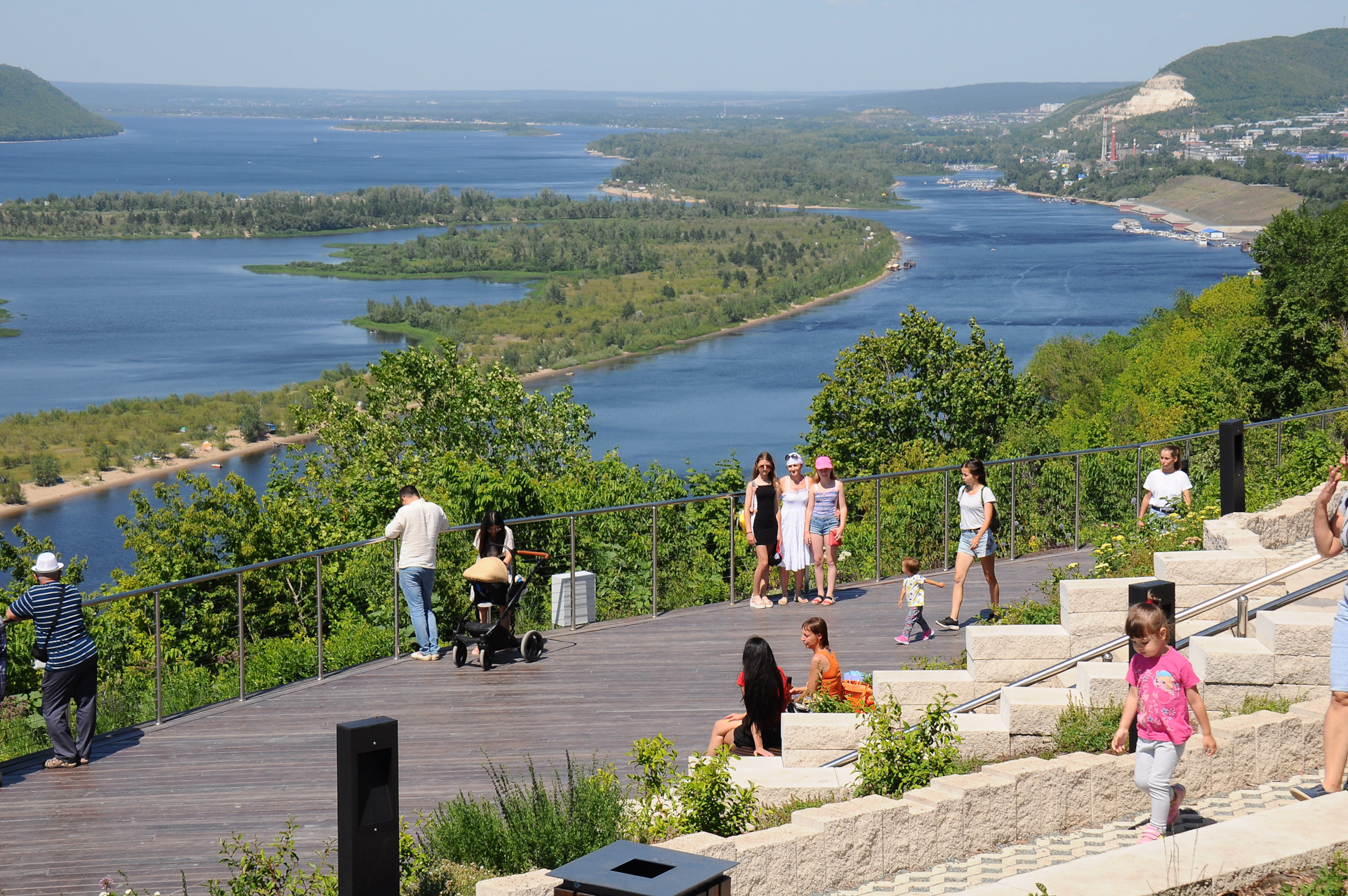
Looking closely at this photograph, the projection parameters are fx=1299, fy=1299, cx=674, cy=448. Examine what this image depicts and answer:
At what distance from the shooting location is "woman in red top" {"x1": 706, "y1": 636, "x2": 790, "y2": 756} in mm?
8195

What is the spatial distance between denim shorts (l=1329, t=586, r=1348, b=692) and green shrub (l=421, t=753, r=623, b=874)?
3685mm

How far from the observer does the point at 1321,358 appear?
45406 mm

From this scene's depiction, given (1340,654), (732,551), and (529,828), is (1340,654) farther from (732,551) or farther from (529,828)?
(732,551)

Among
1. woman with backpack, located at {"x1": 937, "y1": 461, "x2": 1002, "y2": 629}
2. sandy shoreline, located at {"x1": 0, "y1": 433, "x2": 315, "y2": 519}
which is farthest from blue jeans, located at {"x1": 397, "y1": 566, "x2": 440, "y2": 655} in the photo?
sandy shoreline, located at {"x1": 0, "y1": 433, "x2": 315, "y2": 519}

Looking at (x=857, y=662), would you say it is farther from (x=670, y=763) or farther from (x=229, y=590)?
(x=229, y=590)

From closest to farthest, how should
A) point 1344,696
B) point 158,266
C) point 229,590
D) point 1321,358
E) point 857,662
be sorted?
point 1344,696 → point 857,662 → point 229,590 → point 1321,358 → point 158,266

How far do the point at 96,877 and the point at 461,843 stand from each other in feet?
6.51

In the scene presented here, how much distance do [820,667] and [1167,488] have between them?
16.0 feet

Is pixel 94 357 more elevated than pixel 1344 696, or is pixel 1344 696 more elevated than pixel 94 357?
pixel 1344 696

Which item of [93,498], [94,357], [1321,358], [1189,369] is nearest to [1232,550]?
[1321,358]

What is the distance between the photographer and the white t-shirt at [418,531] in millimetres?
10977

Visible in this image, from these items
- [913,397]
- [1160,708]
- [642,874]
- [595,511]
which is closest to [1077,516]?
[595,511]

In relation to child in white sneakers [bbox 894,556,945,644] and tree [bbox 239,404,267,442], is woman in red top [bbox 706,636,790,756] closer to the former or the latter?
child in white sneakers [bbox 894,556,945,644]

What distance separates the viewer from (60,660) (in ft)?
28.8
